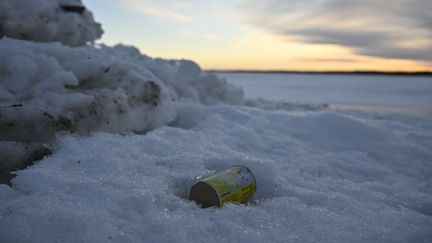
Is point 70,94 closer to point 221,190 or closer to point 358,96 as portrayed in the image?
point 221,190

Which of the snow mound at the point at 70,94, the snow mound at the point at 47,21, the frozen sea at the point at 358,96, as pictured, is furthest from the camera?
the frozen sea at the point at 358,96

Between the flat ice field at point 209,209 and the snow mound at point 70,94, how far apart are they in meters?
0.23

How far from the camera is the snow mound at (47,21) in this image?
14.8 ft

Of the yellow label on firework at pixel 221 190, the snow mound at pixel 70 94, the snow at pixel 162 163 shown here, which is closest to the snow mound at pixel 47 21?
the snow at pixel 162 163

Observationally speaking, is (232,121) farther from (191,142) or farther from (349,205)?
(349,205)

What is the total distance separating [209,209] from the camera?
1896 millimetres

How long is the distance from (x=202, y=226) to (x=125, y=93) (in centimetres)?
207

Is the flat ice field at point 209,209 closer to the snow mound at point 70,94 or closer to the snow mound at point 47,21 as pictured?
the snow mound at point 70,94

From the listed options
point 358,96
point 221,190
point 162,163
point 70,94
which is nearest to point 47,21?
point 70,94

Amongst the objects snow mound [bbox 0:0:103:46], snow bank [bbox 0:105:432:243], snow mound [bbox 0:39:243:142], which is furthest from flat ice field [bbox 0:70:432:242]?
snow mound [bbox 0:0:103:46]

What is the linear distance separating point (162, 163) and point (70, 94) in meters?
1.07

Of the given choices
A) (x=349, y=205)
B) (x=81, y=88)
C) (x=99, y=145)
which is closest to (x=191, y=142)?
(x=99, y=145)

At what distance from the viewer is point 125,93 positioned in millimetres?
3465

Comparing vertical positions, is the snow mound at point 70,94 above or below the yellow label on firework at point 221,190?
above
